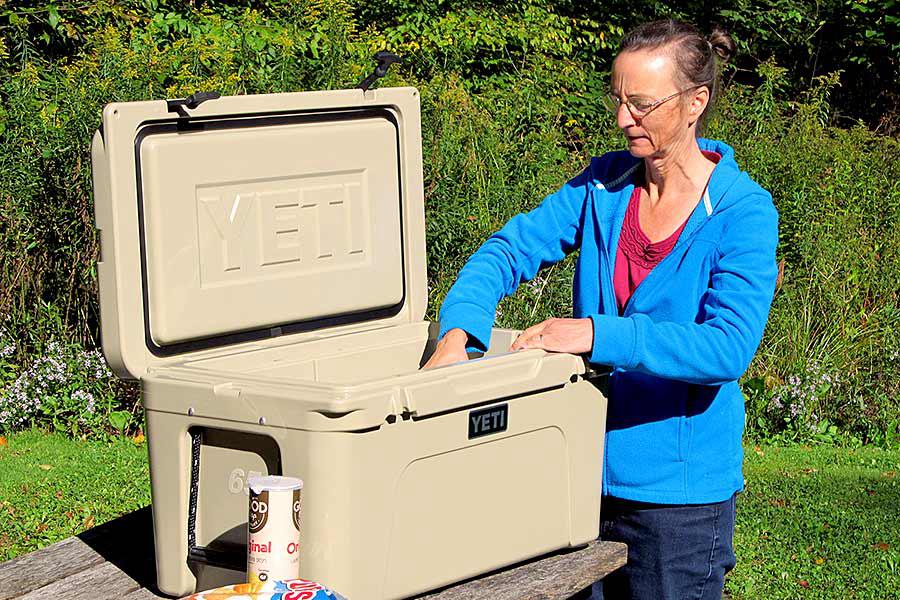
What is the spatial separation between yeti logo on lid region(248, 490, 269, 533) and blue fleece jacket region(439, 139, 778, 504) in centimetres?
74

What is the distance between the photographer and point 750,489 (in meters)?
5.66

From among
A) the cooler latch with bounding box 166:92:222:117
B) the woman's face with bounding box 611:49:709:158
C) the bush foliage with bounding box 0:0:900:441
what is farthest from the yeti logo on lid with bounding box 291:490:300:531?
the bush foliage with bounding box 0:0:900:441

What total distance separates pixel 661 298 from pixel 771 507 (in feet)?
10.6

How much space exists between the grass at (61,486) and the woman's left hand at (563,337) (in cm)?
294

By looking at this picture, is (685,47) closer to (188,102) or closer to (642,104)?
(642,104)

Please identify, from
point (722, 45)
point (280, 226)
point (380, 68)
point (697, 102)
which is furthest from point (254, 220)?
point (722, 45)

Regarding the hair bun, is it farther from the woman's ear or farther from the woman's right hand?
the woman's right hand

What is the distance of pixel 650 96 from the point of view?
8.14ft

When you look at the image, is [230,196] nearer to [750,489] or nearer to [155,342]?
[155,342]

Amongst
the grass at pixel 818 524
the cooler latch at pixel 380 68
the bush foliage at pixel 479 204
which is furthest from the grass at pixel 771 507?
the cooler latch at pixel 380 68

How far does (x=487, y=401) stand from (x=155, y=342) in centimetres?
67

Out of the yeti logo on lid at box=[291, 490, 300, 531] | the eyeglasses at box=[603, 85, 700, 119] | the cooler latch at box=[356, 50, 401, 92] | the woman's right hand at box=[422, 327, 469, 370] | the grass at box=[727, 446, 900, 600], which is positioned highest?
the cooler latch at box=[356, 50, 401, 92]

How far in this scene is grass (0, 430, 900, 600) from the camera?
4742mm

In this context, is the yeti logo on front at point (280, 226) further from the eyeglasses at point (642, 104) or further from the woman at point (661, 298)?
the eyeglasses at point (642, 104)
